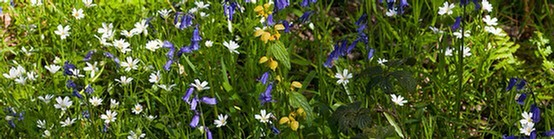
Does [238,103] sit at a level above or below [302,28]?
below

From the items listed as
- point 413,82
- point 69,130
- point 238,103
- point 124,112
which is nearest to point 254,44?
point 238,103

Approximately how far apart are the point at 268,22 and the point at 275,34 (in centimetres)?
21

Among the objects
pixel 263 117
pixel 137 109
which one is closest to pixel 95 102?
pixel 137 109

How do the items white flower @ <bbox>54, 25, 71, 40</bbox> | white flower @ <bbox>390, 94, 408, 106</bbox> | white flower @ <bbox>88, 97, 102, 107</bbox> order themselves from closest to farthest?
white flower @ <bbox>390, 94, 408, 106</bbox>, white flower @ <bbox>88, 97, 102, 107</bbox>, white flower @ <bbox>54, 25, 71, 40</bbox>

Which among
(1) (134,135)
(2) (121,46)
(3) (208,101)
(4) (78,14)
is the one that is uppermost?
(4) (78,14)

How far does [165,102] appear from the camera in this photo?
3098 millimetres

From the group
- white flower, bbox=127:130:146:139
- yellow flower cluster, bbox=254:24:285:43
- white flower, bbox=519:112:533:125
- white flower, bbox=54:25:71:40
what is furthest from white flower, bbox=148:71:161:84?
white flower, bbox=519:112:533:125

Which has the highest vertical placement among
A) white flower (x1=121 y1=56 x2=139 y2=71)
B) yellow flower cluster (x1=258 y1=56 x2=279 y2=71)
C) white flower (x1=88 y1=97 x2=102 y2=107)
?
white flower (x1=121 y1=56 x2=139 y2=71)

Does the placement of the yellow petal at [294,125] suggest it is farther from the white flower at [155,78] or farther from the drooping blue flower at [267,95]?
the white flower at [155,78]

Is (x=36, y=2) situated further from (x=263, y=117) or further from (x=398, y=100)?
(x=398, y=100)

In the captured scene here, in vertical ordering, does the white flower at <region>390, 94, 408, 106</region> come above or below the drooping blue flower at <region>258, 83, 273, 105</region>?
above

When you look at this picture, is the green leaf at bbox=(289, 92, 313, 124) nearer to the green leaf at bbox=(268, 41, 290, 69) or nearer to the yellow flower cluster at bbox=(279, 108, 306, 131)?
the yellow flower cluster at bbox=(279, 108, 306, 131)

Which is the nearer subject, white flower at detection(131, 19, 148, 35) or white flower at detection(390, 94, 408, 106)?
white flower at detection(390, 94, 408, 106)

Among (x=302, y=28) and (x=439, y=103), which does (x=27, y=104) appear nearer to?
(x=302, y=28)
